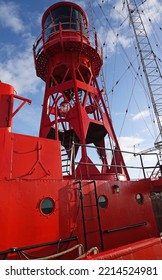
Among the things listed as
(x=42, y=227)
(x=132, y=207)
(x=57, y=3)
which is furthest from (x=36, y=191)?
(x=57, y=3)

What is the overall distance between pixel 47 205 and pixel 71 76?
29.0 ft

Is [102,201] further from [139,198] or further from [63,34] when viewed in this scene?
[63,34]

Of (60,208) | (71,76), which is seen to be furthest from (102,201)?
(71,76)

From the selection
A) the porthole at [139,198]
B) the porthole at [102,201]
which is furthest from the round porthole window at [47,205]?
the porthole at [139,198]

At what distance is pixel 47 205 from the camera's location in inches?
198

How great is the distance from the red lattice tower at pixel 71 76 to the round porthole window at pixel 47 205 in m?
5.23

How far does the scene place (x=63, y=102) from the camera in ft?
35.9

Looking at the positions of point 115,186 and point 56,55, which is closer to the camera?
point 115,186

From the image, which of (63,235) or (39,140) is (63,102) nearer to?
(39,140)

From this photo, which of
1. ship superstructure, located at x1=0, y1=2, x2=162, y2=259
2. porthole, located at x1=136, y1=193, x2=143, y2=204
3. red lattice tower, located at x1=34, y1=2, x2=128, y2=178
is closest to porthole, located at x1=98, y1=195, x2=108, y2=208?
ship superstructure, located at x1=0, y1=2, x2=162, y2=259

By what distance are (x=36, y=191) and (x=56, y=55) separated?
915cm

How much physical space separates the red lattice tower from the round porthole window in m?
5.23

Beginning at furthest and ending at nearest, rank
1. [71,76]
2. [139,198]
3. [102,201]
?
Result: [71,76], [139,198], [102,201]

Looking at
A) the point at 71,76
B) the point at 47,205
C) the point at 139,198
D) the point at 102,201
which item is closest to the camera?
the point at 47,205
